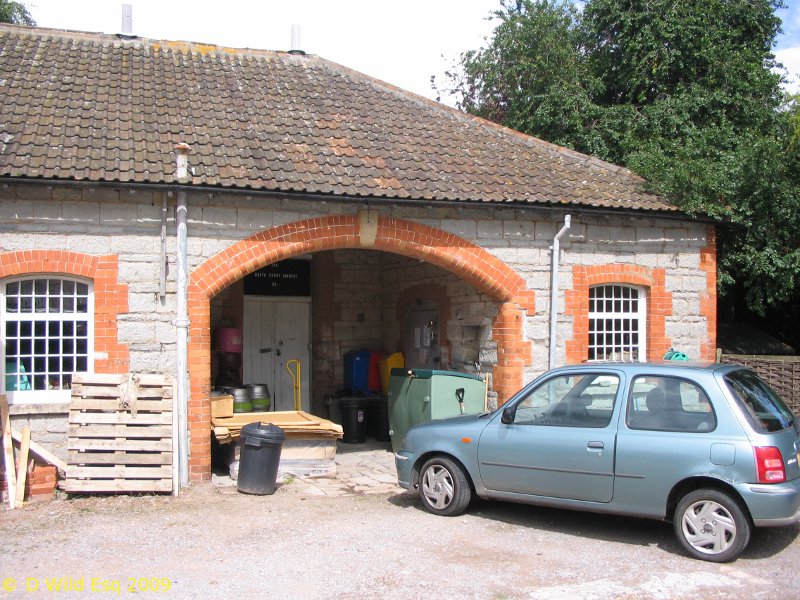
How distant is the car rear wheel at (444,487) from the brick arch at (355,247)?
3084 mm

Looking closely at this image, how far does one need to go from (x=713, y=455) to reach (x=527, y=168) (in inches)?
272

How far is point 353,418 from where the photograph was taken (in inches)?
527

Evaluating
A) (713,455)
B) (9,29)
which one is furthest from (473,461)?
(9,29)

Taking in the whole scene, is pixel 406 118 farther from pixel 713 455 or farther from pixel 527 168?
pixel 713 455

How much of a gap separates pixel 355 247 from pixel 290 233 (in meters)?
1.02

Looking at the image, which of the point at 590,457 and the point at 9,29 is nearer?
the point at 590,457

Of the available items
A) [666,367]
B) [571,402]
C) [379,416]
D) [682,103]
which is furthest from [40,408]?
[682,103]

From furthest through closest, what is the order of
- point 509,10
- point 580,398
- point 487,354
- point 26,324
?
1. point 509,10
2. point 487,354
3. point 26,324
4. point 580,398

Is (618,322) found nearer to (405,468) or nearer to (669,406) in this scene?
(405,468)

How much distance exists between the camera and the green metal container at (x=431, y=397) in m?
11.0

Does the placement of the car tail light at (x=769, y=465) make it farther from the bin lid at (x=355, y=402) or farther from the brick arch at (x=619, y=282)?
the bin lid at (x=355, y=402)

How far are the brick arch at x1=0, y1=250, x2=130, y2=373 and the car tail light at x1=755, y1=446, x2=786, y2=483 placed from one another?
7.03m

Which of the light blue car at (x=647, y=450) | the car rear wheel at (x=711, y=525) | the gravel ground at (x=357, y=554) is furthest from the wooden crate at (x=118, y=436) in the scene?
the car rear wheel at (x=711, y=525)

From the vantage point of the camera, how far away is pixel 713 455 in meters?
6.41
